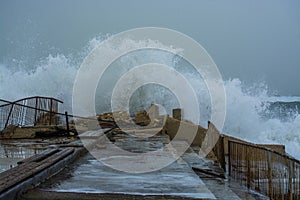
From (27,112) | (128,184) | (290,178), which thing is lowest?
(128,184)

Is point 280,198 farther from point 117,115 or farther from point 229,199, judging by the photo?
point 117,115

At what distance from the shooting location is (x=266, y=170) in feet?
15.7

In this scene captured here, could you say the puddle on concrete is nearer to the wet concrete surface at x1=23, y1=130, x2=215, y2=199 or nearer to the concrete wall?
the wet concrete surface at x1=23, y1=130, x2=215, y2=199

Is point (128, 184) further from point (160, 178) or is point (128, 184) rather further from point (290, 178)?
point (290, 178)

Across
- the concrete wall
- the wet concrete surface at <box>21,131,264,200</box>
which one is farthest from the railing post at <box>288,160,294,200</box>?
the concrete wall

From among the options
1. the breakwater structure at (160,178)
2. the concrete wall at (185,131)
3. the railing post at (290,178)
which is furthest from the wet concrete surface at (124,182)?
the concrete wall at (185,131)

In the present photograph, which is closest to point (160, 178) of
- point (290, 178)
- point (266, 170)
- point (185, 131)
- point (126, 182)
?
point (126, 182)

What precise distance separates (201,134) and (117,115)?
22.1 feet

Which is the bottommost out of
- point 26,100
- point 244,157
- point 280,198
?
point 280,198

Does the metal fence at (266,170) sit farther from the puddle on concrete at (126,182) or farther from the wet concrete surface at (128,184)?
the puddle on concrete at (126,182)

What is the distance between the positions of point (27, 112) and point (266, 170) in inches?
465

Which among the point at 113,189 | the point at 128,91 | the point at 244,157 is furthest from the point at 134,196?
the point at 128,91

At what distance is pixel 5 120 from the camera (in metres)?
13.9

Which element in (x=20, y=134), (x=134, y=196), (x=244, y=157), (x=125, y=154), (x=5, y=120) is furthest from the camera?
(x=5, y=120)
